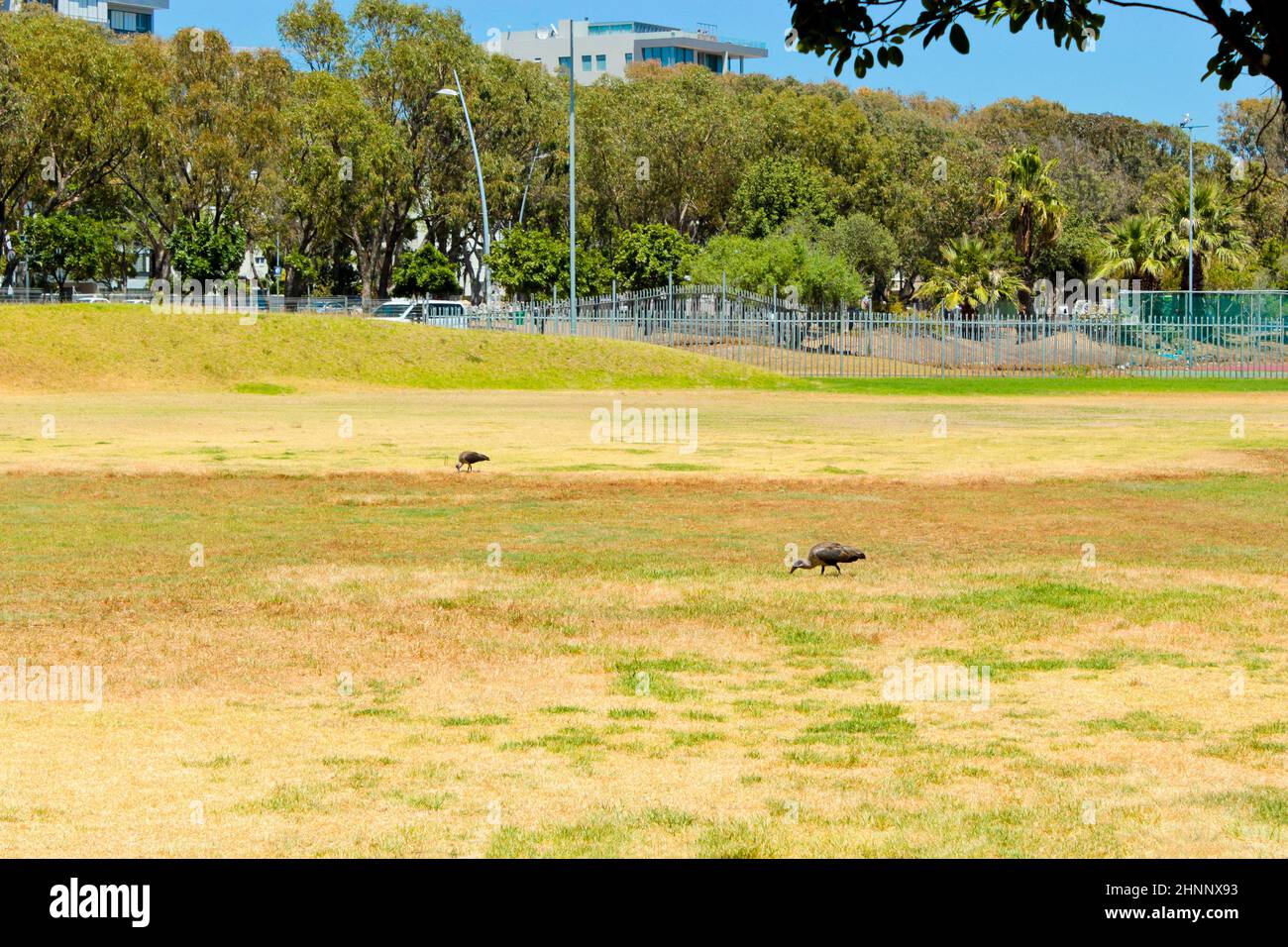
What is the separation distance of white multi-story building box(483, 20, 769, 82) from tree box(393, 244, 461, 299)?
83932 mm

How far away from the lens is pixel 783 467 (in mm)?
24438

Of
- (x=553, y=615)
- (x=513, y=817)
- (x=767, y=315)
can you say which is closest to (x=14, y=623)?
(x=553, y=615)

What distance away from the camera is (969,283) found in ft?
217

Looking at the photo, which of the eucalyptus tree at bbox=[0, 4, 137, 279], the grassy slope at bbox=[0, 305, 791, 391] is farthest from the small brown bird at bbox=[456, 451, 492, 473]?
the eucalyptus tree at bbox=[0, 4, 137, 279]

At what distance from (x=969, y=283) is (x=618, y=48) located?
118556 mm

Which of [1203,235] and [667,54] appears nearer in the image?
[1203,235]

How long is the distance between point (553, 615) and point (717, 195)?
7598cm

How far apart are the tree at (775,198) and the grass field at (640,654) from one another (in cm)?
A: 5671

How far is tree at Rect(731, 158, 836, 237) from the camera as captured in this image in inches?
3184

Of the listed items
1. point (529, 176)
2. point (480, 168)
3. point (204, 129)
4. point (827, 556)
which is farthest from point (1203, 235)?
point (827, 556)

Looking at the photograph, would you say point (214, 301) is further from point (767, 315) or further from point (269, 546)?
point (269, 546)

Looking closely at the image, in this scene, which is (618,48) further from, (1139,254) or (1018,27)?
(1018,27)

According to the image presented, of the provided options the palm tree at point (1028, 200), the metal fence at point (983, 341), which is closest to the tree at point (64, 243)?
the metal fence at point (983, 341)

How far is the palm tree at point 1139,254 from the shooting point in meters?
66.1
